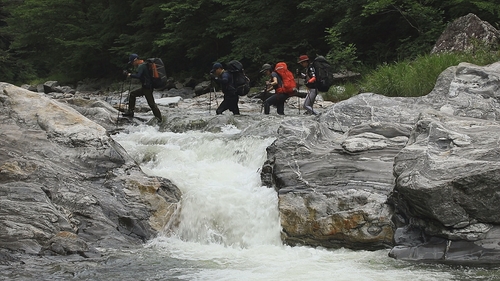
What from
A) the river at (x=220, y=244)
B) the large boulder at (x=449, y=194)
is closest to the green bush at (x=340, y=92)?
the river at (x=220, y=244)

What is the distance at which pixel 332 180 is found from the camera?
9289 mm

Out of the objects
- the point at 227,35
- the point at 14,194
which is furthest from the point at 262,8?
the point at 14,194

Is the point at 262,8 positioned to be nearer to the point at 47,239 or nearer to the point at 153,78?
the point at 153,78

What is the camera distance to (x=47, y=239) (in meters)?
8.16

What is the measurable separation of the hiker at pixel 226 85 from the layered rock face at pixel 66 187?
495 centimetres

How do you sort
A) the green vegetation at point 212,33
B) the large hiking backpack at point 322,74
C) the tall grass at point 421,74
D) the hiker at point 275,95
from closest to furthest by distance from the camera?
the tall grass at point 421,74 < the large hiking backpack at point 322,74 < the hiker at point 275,95 < the green vegetation at point 212,33

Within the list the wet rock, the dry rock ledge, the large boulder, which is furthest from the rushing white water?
the wet rock

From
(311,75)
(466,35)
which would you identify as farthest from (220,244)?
(466,35)

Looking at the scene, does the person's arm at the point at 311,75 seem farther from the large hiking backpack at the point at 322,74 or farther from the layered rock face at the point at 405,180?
the layered rock face at the point at 405,180

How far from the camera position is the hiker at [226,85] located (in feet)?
52.2

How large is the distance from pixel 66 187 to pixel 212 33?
23136 millimetres

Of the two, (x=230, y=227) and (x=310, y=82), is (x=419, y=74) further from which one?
(x=230, y=227)

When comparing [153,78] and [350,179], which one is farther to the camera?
[153,78]

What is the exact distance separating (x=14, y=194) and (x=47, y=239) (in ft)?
3.52
